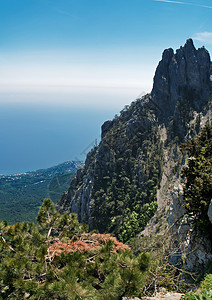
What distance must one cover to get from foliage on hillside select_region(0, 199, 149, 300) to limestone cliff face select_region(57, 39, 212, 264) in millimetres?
36695

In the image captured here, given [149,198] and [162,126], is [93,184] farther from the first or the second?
[162,126]

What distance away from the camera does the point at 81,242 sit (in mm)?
7039

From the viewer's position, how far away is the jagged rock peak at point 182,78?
169ft

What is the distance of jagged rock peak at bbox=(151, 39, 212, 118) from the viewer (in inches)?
2026

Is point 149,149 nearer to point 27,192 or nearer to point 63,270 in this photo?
point 63,270

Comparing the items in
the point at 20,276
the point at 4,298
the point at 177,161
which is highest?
the point at 20,276

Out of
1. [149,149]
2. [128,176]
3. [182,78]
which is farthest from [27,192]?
[182,78]

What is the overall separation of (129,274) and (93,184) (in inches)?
1958

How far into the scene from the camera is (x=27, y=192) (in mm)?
100375

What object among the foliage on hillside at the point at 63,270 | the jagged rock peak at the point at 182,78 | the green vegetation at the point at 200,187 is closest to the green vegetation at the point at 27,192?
the jagged rock peak at the point at 182,78

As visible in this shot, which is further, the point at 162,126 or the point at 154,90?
the point at 154,90

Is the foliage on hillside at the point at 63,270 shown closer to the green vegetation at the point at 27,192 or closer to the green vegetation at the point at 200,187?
the green vegetation at the point at 200,187

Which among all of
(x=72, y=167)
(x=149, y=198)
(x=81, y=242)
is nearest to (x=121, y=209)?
(x=149, y=198)

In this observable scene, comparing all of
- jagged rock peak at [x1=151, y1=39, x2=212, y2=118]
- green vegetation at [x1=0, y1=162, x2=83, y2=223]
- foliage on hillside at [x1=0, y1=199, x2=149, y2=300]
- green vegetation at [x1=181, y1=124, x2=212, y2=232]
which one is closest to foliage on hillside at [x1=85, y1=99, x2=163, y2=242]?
jagged rock peak at [x1=151, y1=39, x2=212, y2=118]
